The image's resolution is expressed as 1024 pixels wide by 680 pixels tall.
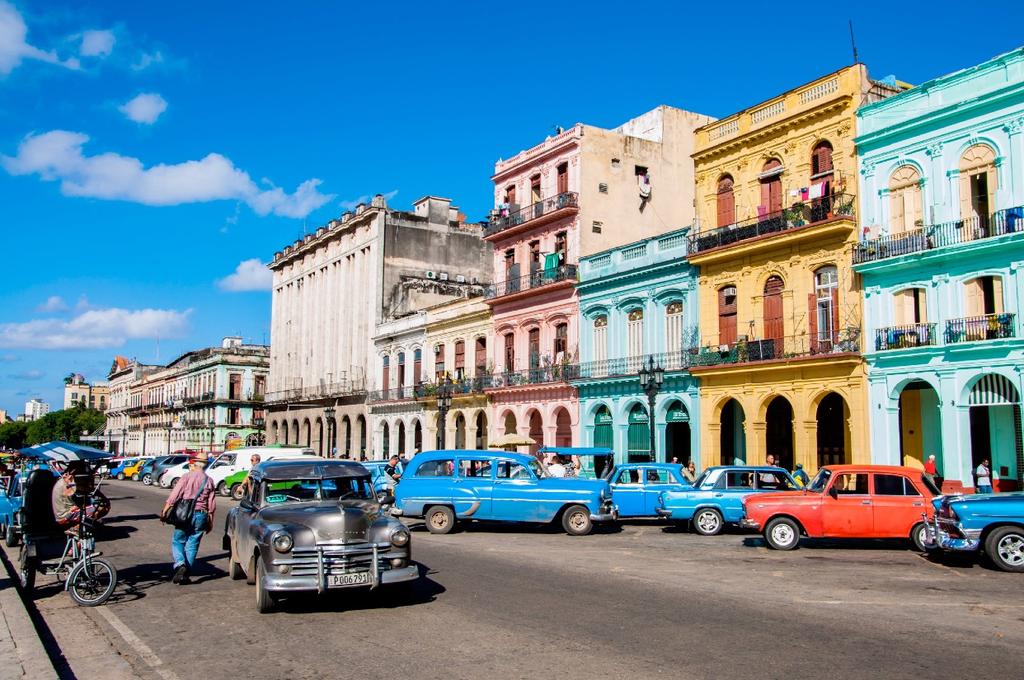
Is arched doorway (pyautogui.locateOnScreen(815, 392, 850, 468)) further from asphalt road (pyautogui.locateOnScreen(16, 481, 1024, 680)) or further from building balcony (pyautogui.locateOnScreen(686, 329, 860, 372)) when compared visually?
asphalt road (pyautogui.locateOnScreen(16, 481, 1024, 680))

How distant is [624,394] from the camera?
34.5 metres

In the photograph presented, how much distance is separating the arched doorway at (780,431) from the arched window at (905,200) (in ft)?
23.0

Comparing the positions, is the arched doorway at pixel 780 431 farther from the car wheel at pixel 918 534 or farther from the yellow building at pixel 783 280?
the car wheel at pixel 918 534

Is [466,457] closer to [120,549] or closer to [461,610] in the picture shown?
[120,549]

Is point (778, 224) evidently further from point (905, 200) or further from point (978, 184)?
point (978, 184)

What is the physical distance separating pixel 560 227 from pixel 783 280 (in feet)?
40.8

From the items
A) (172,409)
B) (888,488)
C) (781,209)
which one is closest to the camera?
(888,488)

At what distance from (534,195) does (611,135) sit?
4.54 metres

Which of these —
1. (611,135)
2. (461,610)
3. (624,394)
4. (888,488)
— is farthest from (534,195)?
(461,610)

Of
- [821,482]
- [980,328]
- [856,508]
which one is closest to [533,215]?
[980,328]

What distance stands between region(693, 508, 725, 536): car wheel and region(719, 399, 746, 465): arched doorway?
11.0m

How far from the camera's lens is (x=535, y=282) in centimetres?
3959

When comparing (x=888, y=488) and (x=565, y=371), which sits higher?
(x=565, y=371)

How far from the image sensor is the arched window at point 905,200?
25.7 m
